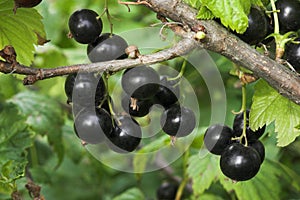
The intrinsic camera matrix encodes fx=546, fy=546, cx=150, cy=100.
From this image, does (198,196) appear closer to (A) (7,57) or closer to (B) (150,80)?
(B) (150,80)

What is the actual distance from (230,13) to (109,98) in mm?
455

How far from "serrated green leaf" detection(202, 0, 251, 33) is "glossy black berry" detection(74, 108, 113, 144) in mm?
431

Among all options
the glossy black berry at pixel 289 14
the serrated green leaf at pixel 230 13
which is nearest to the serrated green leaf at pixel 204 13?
the serrated green leaf at pixel 230 13

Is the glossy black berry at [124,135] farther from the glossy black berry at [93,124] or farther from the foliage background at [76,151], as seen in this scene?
the foliage background at [76,151]

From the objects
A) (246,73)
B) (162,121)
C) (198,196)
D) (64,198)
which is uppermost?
(246,73)

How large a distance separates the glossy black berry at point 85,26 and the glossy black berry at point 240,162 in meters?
0.52

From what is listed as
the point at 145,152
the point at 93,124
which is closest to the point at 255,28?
the point at 93,124

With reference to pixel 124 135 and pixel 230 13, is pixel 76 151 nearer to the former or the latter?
pixel 124 135

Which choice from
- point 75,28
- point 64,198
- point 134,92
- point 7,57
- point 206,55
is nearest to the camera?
point 7,57

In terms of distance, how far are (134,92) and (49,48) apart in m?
1.74

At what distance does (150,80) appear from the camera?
1477mm

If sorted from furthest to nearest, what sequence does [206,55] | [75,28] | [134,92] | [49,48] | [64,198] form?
[64,198] < [49,48] < [206,55] < [75,28] < [134,92]

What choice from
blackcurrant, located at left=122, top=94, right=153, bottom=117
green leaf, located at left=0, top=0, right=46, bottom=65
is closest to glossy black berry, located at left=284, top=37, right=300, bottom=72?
blackcurrant, located at left=122, top=94, right=153, bottom=117

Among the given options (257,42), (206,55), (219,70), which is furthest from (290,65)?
(219,70)
